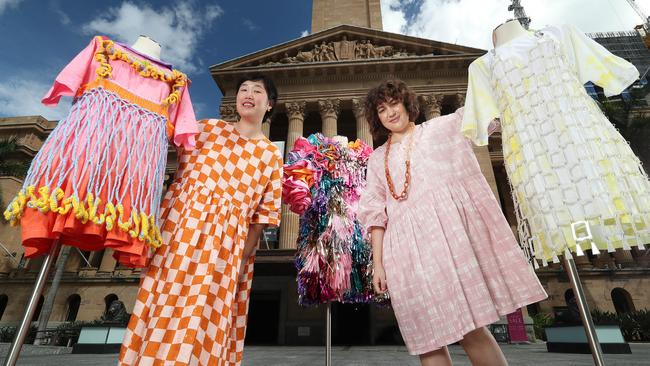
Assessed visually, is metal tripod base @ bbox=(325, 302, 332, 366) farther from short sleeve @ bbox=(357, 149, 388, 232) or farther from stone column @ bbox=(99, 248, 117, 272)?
stone column @ bbox=(99, 248, 117, 272)

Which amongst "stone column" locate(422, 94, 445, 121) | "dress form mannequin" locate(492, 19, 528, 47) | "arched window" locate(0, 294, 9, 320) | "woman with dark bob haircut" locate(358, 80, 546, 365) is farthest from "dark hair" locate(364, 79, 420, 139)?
"arched window" locate(0, 294, 9, 320)

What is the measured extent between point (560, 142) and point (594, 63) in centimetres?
74

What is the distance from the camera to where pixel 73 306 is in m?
23.0

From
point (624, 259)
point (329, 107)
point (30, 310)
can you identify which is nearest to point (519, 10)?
point (624, 259)

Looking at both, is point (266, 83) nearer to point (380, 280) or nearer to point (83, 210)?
point (83, 210)

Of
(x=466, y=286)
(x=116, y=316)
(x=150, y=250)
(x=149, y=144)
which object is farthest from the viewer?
(x=116, y=316)

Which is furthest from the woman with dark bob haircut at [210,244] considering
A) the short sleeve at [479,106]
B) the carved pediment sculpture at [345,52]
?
the carved pediment sculpture at [345,52]

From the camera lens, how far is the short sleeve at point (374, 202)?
224 cm

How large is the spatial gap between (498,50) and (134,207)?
8.20 feet

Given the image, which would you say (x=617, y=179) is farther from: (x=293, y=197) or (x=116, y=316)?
(x=116, y=316)

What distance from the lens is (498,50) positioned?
2225 mm

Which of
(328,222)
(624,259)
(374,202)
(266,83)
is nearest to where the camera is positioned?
(374,202)

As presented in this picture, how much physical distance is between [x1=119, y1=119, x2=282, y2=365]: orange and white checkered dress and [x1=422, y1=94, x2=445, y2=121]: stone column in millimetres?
17756

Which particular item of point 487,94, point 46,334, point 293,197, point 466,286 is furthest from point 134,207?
point 46,334
